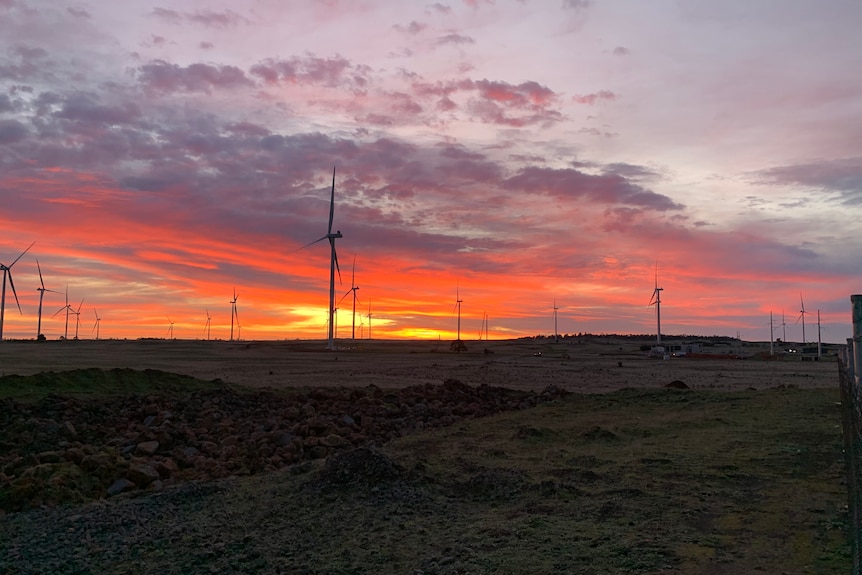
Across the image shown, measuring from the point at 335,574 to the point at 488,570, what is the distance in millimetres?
1873

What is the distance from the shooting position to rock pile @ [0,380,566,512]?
48.1 ft

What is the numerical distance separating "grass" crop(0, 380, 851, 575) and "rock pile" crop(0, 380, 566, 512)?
7.52ft

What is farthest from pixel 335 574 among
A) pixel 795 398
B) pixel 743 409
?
pixel 795 398

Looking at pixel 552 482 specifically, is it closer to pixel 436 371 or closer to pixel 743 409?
pixel 743 409

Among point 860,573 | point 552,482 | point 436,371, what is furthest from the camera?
point 436,371

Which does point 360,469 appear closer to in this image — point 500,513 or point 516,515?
point 500,513

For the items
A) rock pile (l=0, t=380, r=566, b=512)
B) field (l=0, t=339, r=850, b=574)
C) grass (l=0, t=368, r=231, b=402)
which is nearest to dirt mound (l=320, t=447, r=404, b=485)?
field (l=0, t=339, r=850, b=574)

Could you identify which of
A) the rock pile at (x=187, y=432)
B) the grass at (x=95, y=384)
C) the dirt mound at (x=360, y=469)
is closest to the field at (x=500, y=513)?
the dirt mound at (x=360, y=469)

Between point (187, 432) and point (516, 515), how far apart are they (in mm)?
12215

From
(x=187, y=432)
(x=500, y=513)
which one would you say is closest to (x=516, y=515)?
(x=500, y=513)

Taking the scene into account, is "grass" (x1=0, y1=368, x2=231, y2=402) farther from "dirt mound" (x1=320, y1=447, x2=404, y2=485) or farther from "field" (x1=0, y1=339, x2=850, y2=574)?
"dirt mound" (x1=320, y1=447, x2=404, y2=485)

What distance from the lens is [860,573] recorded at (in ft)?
23.0

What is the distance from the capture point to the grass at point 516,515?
852 cm

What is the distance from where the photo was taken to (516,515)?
1045 centimetres
